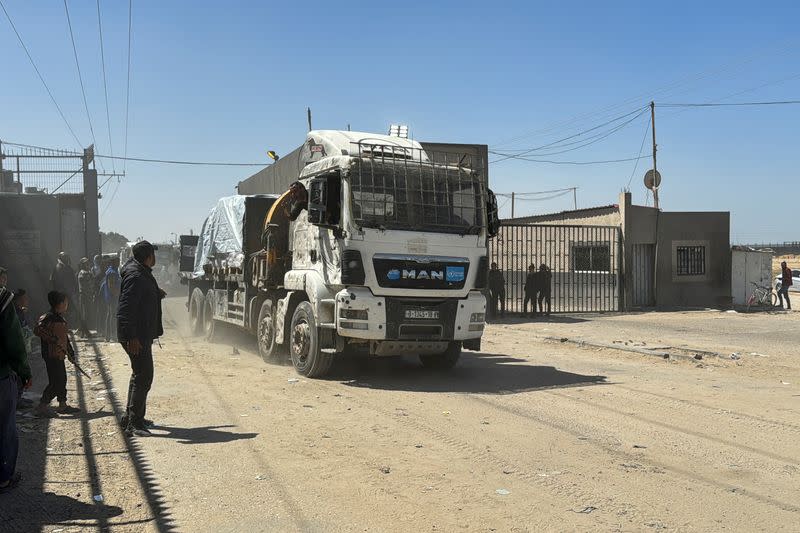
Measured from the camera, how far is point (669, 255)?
26.2 m

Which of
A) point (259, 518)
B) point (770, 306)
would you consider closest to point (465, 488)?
point (259, 518)

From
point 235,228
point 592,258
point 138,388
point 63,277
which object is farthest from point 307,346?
point 592,258

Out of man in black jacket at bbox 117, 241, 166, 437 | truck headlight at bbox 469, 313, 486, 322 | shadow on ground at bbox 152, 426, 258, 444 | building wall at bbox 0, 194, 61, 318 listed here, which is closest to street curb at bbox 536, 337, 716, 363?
truck headlight at bbox 469, 313, 486, 322

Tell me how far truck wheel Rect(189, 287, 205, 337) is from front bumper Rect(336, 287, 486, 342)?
784 cm

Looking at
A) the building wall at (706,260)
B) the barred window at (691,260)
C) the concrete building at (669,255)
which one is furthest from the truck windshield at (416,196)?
the barred window at (691,260)

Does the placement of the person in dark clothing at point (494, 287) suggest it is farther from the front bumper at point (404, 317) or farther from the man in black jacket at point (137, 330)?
the man in black jacket at point (137, 330)

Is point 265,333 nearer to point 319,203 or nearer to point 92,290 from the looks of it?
point 319,203

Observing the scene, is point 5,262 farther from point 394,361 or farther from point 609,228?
point 609,228

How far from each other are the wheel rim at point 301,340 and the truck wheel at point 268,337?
3.23 ft

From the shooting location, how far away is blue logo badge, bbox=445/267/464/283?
10.1 m

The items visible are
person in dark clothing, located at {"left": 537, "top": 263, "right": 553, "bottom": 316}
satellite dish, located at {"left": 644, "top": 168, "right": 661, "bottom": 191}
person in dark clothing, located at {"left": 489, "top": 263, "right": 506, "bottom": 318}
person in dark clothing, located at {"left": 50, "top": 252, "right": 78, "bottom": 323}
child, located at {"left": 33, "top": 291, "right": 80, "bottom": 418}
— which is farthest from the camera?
satellite dish, located at {"left": 644, "top": 168, "right": 661, "bottom": 191}

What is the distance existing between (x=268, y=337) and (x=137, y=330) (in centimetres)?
528

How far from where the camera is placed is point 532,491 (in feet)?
17.4

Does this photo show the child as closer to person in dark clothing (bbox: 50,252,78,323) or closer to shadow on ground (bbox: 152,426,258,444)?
shadow on ground (bbox: 152,426,258,444)
